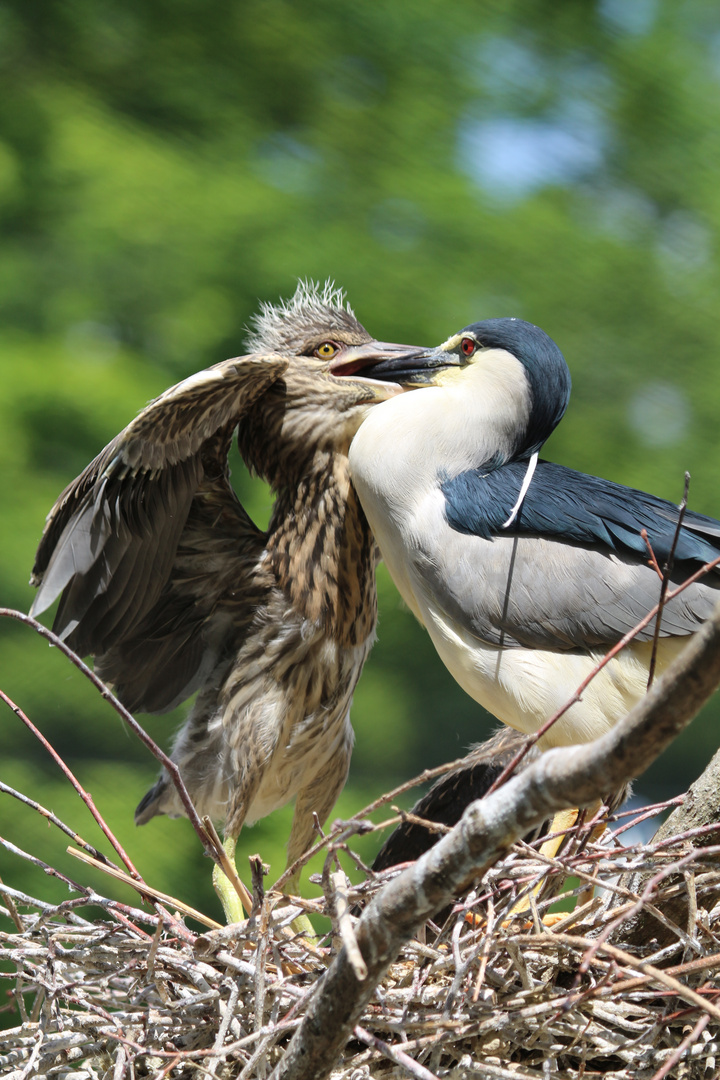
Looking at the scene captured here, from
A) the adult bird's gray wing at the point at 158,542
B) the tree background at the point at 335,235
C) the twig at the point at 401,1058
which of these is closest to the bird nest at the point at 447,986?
the twig at the point at 401,1058

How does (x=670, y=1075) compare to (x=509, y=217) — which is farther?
(x=509, y=217)

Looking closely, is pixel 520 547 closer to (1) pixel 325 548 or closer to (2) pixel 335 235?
(1) pixel 325 548

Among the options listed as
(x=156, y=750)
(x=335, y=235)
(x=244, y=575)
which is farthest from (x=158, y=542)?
(x=335, y=235)

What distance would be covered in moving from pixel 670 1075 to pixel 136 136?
2.29m

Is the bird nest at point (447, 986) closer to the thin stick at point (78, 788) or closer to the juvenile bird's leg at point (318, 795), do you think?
the thin stick at point (78, 788)

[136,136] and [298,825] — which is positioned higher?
[136,136]

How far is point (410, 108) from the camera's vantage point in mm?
2574

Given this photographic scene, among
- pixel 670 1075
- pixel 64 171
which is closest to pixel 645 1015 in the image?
pixel 670 1075

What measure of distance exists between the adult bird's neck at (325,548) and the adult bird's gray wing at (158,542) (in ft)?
0.22

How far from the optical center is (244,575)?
156cm

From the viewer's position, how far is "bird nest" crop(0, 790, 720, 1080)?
0.97 m

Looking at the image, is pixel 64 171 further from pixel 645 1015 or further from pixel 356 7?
pixel 645 1015

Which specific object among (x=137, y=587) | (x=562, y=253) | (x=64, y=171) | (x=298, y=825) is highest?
(x=562, y=253)

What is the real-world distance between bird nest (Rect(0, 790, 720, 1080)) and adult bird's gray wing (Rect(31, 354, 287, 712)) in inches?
19.1
